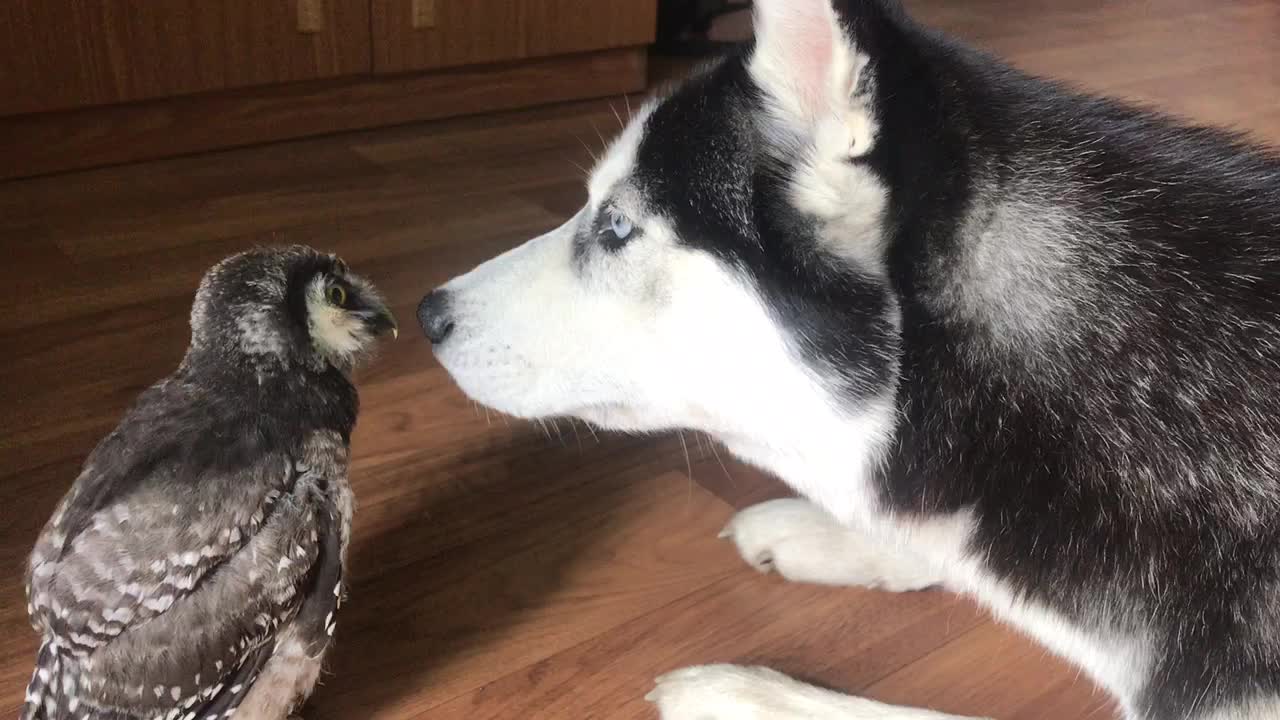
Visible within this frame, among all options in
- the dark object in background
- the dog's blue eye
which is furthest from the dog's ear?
the dark object in background

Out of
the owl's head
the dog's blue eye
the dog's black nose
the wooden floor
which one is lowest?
the wooden floor

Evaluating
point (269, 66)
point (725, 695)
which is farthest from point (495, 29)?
point (725, 695)

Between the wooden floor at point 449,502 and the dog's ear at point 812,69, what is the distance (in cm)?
68

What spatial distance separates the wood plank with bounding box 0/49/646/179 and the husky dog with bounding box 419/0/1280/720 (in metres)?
1.85

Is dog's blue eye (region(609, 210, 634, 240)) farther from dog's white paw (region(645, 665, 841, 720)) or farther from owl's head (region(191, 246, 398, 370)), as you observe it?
dog's white paw (region(645, 665, 841, 720))

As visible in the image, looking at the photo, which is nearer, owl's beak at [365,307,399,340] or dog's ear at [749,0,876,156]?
dog's ear at [749,0,876,156]

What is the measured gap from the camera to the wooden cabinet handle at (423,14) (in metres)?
2.72

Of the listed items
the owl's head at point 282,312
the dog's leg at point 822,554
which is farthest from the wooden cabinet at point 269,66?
the dog's leg at point 822,554

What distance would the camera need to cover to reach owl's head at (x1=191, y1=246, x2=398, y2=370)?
3.39 feet

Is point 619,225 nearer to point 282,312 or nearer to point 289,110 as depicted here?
point 282,312

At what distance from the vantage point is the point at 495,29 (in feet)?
9.49

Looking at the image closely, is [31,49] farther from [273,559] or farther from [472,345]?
[273,559]

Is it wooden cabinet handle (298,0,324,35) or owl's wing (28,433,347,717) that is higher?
wooden cabinet handle (298,0,324,35)

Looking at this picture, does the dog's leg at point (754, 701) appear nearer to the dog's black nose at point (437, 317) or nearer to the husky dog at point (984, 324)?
the husky dog at point (984, 324)
